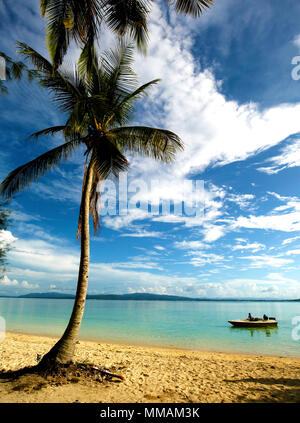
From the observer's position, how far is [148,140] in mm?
7684

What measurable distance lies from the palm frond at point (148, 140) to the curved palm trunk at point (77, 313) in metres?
1.70

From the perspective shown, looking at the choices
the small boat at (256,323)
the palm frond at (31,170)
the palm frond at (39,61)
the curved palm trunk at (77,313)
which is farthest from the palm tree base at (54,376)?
the small boat at (256,323)

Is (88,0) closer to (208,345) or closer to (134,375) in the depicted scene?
(134,375)

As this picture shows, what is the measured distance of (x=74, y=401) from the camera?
448cm

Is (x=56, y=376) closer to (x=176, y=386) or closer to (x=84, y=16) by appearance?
(x=176, y=386)

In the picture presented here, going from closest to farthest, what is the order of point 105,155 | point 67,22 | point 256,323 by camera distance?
1. point 67,22
2. point 105,155
3. point 256,323

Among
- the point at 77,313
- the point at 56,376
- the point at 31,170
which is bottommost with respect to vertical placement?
the point at 56,376

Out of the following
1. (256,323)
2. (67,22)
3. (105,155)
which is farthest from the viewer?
(256,323)

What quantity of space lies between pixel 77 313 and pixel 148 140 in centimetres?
548

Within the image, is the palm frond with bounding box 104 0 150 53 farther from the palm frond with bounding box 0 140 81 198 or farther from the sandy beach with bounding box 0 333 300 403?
the sandy beach with bounding box 0 333 300 403

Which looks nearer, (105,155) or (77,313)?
(77,313)

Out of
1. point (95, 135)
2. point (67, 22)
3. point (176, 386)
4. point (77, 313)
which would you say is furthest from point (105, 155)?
point (176, 386)

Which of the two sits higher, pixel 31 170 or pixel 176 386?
pixel 31 170
